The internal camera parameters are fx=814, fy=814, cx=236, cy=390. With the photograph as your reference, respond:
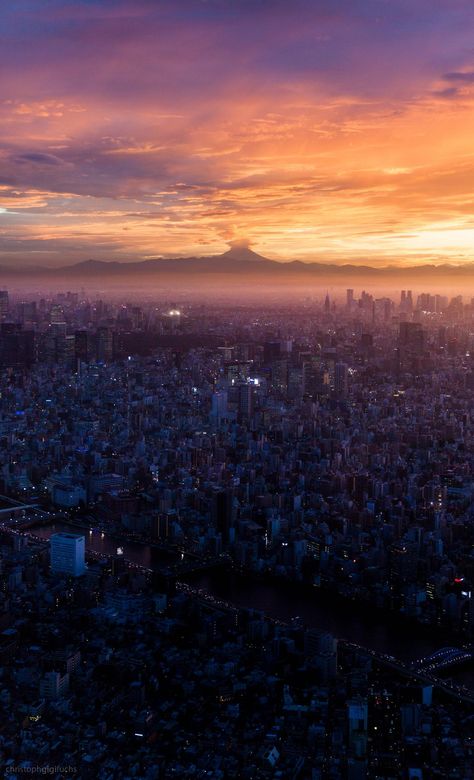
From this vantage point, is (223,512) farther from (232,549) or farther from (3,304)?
(3,304)

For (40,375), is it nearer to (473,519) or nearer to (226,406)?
(226,406)

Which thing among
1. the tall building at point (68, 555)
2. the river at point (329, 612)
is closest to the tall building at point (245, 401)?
the river at point (329, 612)

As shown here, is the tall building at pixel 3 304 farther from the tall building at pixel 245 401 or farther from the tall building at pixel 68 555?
the tall building at pixel 68 555

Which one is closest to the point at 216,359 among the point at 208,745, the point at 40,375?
the point at 40,375

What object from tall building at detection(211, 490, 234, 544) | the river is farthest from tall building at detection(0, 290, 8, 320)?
the river

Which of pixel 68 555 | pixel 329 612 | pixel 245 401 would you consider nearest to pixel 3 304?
pixel 245 401
